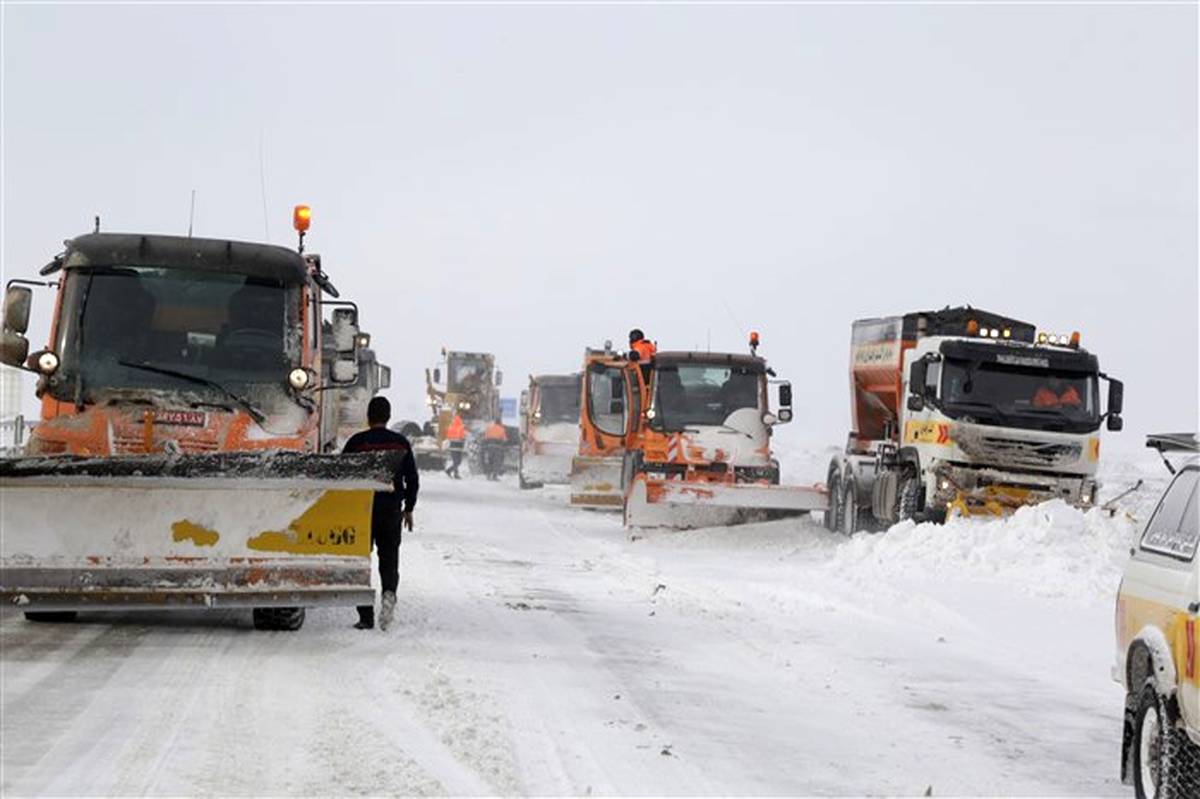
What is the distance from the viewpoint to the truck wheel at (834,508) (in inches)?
1022

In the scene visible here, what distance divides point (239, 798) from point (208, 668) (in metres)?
3.22

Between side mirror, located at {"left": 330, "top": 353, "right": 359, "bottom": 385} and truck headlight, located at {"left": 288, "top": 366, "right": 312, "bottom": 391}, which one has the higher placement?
side mirror, located at {"left": 330, "top": 353, "right": 359, "bottom": 385}

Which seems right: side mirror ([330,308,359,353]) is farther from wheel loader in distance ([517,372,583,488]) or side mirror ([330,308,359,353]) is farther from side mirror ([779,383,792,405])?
wheel loader in distance ([517,372,583,488])

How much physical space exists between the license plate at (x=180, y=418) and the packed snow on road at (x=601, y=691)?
140cm

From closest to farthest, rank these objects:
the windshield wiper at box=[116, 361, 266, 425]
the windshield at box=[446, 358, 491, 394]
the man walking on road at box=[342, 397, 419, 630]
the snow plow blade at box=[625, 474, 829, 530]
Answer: the man walking on road at box=[342, 397, 419, 630]
the windshield wiper at box=[116, 361, 266, 425]
the snow plow blade at box=[625, 474, 829, 530]
the windshield at box=[446, 358, 491, 394]

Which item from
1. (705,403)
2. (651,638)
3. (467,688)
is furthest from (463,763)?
(705,403)

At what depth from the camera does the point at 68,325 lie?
478 inches

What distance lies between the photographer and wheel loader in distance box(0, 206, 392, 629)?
10.4 metres

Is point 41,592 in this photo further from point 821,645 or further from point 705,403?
point 705,403

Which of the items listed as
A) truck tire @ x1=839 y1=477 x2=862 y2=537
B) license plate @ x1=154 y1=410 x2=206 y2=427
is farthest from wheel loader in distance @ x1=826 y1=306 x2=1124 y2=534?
license plate @ x1=154 y1=410 x2=206 y2=427

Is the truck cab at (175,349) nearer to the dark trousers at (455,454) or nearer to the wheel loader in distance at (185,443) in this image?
the wheel loader in distance at (185,443)

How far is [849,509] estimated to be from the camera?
25297 mm

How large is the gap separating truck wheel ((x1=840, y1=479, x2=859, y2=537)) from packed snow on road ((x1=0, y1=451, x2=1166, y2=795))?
7355 millimetres

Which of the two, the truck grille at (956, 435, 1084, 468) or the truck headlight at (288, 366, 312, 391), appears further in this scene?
the truck grille at (956, 435, 1084, 468)
